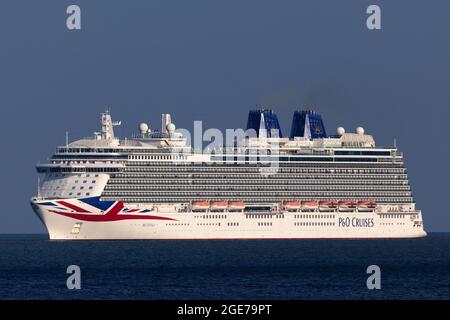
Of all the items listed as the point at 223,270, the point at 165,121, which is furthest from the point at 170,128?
the point at 223,270

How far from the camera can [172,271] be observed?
234 ft

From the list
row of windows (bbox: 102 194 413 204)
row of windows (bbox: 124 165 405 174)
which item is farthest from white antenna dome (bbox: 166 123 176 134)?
row of windows (bbox: 102 194 413 204)

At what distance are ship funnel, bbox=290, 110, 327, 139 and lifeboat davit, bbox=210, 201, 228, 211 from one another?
510 inches

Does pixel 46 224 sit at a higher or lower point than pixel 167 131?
lower

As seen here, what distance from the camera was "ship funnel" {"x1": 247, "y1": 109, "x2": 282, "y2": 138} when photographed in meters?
111

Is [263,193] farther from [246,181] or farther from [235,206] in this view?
[235,206]

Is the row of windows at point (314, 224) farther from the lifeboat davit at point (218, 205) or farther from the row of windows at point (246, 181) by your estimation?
the lifeboat davit at point (218, 205)

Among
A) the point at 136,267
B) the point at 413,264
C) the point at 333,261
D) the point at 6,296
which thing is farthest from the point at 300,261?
the point at 6,296

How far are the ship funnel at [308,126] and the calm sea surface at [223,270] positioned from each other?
1118 cm

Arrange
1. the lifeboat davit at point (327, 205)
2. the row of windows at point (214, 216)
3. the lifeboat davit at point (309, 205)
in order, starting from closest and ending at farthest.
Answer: the row of windows at point (214, 216) → the lifeboat davit at point (309, 205) → the lifeboat davit at point (327, 205)

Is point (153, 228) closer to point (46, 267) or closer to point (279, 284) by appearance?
point (46, 267)

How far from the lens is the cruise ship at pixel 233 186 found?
98.0 m

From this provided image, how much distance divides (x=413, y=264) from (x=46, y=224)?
3165cm

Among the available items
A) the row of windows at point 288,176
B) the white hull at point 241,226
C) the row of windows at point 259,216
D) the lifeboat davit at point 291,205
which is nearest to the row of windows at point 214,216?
the white hull at point 241,226
